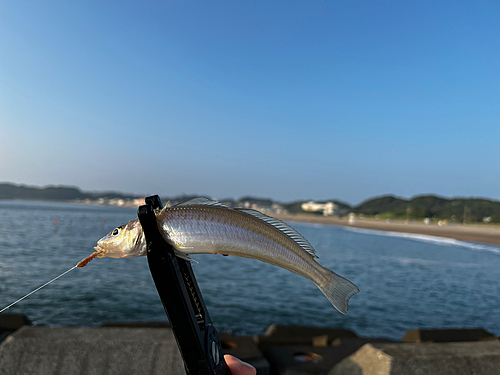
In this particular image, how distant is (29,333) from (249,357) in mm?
3824

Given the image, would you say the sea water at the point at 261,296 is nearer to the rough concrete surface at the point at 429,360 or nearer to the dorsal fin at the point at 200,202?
the rough concrete surface at the point at 429,360

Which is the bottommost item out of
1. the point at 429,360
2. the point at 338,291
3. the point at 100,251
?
the point at 429,360

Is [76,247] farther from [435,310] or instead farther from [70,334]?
[70,334]

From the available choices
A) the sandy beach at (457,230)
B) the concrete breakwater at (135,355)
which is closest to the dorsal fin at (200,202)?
the concrete breakwater at (135,355)

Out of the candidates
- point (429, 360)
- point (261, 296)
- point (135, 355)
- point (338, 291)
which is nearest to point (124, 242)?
point (338, 291)

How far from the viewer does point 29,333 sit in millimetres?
4520

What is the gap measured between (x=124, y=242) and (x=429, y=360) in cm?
453

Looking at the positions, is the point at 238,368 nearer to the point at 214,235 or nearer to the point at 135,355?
the point at 214,235

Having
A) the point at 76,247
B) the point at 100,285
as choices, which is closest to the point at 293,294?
the point at 100,285

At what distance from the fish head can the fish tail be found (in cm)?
82

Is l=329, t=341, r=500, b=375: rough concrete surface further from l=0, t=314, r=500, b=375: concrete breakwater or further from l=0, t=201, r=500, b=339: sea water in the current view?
l=0, t=201, r=500, b=339: sea water

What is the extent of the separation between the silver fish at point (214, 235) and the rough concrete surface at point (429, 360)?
142 inches

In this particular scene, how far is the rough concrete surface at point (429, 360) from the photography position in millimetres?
4234

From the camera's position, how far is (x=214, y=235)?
1331 millimetres
